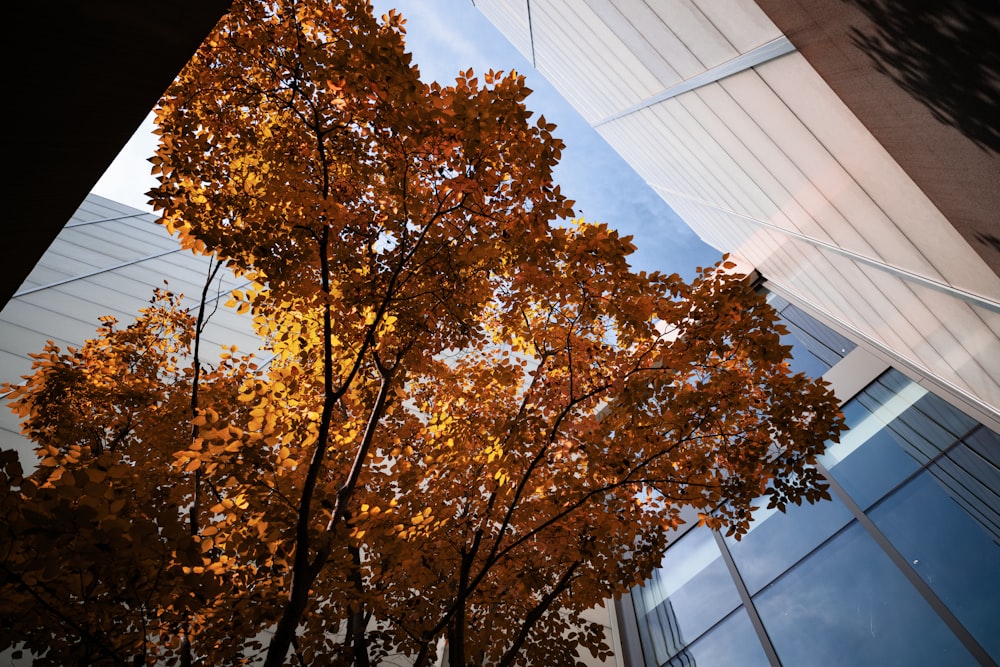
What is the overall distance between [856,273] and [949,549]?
3.05m

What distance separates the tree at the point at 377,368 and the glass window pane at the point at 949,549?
2.38 metres

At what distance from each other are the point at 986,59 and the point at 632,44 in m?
5.86

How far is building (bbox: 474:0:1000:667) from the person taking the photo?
120 inches

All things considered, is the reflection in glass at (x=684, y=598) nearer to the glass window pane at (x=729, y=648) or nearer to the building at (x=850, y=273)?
the building at (x=850, y=273)

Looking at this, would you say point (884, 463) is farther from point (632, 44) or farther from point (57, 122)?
point (57, 122)

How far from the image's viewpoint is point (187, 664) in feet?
11.4

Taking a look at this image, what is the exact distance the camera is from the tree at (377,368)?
9.62ft

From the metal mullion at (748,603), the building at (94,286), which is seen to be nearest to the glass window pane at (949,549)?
the metal mullion at (748,603)

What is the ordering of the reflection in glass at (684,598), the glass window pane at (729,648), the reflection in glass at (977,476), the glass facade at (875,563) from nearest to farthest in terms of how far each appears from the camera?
the glass facade at (875,563)
the reflection in glass at (977,476)
the glass window pane at (729,648)
the reflection in glass at (684,598)

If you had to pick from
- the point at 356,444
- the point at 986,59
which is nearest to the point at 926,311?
the point at 986,59

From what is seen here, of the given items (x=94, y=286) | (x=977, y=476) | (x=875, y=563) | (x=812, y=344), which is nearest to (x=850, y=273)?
(x=977, y=476)

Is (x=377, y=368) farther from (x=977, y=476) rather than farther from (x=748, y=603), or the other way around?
(x=748, y=603)

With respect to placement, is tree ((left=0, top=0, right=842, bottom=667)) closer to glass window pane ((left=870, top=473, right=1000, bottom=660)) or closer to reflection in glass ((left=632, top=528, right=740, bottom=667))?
glass window pane ((left=870, top=473, right=1000, bottom=660))

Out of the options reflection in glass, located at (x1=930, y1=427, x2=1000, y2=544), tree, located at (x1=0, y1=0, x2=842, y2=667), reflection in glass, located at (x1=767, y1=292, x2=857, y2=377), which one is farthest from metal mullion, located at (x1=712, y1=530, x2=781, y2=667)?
tree, located at (x1=0, y1=0, x2=842, y2=667)
